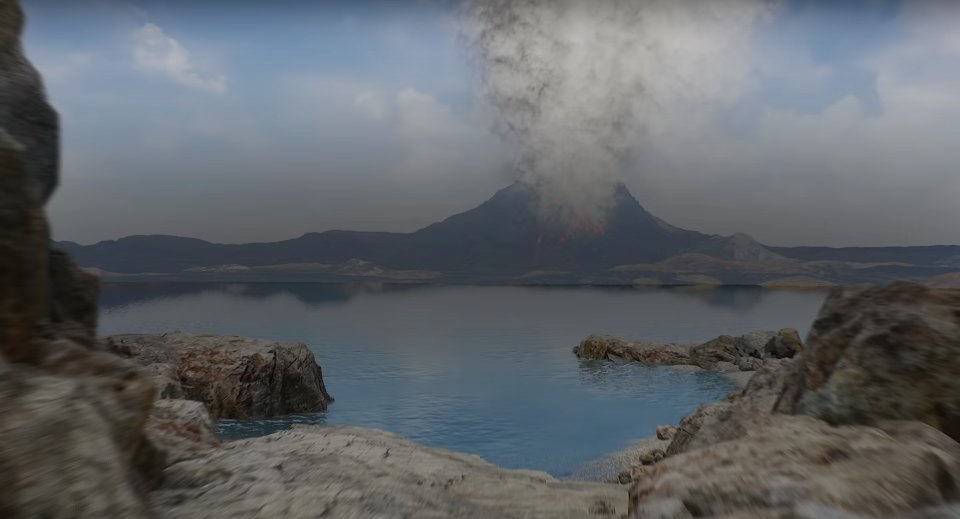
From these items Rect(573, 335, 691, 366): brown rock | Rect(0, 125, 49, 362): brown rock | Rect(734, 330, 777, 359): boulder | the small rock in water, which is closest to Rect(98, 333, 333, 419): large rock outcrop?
the small rock in water

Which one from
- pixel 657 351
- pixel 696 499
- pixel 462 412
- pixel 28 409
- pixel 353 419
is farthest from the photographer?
pixel 657 351

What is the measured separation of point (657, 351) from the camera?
61.7 meters

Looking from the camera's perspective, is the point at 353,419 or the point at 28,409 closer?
the point at 28,409

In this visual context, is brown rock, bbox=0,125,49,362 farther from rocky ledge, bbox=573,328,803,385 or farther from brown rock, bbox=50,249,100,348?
rocky ledge, bbox=573,328,803,385

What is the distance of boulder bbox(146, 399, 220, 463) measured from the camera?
7.83 meters

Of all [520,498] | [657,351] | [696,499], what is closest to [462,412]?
[657,351]

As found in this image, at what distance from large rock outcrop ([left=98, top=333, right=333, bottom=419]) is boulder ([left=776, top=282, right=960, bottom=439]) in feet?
90.5

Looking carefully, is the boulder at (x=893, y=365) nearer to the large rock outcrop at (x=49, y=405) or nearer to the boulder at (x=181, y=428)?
the large rock outcrop at (x=49, y=405)

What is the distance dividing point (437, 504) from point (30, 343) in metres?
4.73

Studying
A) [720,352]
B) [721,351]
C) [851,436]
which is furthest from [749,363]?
[851,436]

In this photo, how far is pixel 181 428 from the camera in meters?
8.77

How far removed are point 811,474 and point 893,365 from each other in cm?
256

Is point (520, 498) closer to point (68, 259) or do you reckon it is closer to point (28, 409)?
point (28, 409)

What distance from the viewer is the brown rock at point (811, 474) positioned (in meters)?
4.58
